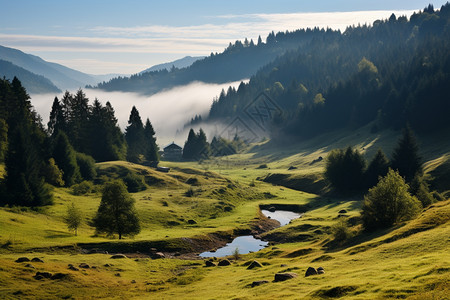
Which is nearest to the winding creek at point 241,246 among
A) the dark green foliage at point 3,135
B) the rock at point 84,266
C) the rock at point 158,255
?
the rock at point 158,255

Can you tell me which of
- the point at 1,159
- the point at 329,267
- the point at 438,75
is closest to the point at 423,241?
the point at 329,267

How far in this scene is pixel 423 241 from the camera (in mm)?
44375

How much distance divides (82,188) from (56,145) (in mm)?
17673

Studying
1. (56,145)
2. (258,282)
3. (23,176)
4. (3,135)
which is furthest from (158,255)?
(3,135)

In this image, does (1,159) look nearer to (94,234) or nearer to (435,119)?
(94,234)

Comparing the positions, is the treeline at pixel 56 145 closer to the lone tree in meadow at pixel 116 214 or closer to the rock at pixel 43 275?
the lone tree in meadow at pixel 116 214

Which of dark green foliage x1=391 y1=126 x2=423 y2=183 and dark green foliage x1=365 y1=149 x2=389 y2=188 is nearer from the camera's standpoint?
dark green foliage x1=391 y1=126 x2=423 y2=183

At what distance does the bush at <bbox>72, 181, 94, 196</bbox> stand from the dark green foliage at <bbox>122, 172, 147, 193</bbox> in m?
10.6

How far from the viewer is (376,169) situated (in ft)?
408

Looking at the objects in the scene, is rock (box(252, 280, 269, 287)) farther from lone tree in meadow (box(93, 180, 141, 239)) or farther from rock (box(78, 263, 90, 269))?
lone tree in meadow (box(93, 180, 141, 239))

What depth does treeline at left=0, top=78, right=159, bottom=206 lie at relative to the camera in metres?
89.4

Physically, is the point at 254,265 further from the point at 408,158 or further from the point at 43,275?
the point at 408,158

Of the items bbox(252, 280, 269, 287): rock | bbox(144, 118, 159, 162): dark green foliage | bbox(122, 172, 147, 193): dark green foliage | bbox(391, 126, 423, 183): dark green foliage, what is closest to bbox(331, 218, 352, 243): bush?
bbox(252, 280, 269, 287): rock

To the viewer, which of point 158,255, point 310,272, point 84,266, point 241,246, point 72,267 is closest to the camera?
point 310,272
